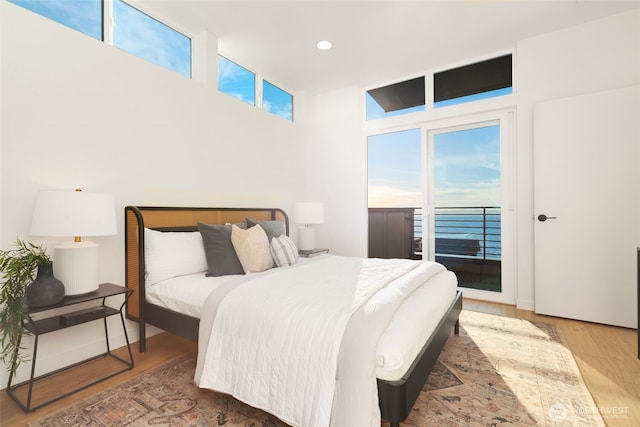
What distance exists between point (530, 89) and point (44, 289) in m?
4.58

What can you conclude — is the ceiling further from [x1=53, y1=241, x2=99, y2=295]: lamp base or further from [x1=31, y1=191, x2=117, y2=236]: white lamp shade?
[x1=53, y1=241, x2=99, y2=295]: lamp base

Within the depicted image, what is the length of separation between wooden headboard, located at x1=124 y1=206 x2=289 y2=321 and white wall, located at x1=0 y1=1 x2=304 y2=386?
0.09 meters

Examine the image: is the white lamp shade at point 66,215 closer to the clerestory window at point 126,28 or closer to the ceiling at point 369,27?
the clerestory window at point 126,28

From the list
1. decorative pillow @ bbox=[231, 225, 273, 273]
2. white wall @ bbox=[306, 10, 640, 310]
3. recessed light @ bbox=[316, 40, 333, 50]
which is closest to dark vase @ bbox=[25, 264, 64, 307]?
decorative pillow @ bbox=[231, 225, 273, 273]

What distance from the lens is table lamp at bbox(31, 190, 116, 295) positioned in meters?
1.75

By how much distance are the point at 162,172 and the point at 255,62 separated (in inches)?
76.3

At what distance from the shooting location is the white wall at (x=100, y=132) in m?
1.93

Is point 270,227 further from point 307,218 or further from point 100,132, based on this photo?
point 100,132

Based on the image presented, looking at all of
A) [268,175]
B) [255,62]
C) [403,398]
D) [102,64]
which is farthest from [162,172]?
[403,398]

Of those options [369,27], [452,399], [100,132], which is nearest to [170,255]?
[100,132]

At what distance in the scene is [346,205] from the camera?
459cm

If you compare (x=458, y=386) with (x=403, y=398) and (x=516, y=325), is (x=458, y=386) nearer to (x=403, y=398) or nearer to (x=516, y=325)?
(x=403, y=398)

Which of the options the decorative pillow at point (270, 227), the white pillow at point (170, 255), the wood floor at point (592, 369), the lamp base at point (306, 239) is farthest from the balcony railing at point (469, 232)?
the white pillow at point (170, 255)

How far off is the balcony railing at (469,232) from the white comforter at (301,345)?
223cm
